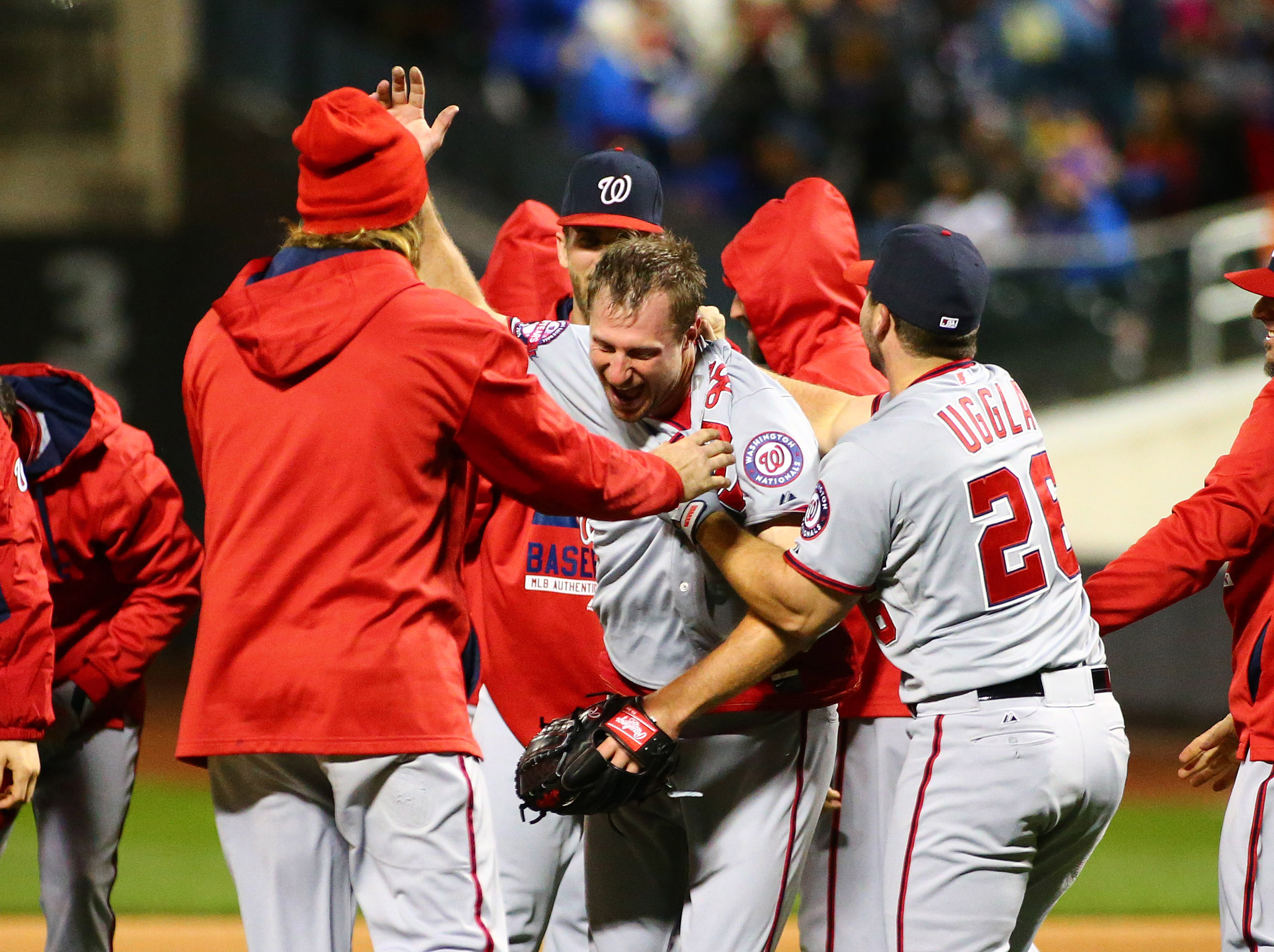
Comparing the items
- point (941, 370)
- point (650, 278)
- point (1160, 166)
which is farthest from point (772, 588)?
point (1160, 166)

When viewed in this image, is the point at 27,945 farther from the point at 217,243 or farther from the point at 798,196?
the point at 217,243

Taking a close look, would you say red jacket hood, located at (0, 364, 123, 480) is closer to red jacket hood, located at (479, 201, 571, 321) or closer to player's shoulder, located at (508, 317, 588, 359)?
player's shoulder, located at (508, 317, 588, 359)

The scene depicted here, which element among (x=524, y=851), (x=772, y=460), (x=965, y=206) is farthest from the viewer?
(x=965, y=206)

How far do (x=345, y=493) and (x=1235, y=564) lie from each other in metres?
1.97

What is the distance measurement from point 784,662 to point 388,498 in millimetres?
881

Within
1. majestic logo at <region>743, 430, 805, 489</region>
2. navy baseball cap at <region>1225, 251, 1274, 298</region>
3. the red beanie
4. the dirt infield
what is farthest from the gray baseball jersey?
the dirt infield

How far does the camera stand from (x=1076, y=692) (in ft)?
9.63

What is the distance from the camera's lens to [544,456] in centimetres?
270

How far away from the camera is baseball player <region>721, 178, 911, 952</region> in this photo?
363cm

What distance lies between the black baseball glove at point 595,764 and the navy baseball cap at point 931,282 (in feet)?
3.02

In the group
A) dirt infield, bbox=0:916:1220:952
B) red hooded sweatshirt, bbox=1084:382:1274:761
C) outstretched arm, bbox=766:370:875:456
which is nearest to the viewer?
red hooded sweatshirt, bbox=1084:382:1274:761

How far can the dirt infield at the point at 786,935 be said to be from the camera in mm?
5359

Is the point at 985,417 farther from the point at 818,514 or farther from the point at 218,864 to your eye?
the point at 218,864

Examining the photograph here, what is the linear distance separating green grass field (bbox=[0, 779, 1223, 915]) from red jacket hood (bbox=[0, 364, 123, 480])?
2.90 meters
